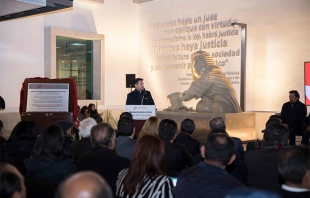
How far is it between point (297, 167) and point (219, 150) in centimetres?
45

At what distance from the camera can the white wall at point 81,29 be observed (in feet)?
36.7

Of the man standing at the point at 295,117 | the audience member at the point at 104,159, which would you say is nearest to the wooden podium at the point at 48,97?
the audience member at the point at 104,159

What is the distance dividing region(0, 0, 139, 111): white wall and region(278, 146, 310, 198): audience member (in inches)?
391

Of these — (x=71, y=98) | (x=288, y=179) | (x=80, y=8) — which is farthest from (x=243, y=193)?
(x=80, y=8)

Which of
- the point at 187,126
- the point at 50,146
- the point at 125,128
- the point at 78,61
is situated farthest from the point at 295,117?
the point at 78,61

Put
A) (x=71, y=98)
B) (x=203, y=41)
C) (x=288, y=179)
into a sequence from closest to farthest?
(x=288, y=179) → (x=71, y=98) → (x=203, y=41)

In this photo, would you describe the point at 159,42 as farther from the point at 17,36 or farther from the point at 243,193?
the point at 243,193

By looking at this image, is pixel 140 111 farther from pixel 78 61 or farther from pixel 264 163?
pixel 78 61

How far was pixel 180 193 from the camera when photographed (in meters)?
2.37

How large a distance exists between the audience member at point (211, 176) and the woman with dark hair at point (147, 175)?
0.30ft

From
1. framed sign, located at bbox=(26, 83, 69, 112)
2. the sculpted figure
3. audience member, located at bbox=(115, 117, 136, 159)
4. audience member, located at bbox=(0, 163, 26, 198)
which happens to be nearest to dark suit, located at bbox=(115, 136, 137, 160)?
audience member, located at bbox=(115, 117, 136, 159)

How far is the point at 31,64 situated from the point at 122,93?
3.26 meters

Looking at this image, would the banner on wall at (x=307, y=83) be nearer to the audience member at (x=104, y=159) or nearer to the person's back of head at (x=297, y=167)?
Result: the audience member at (x=104, y=159)

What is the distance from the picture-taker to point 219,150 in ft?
7.96
